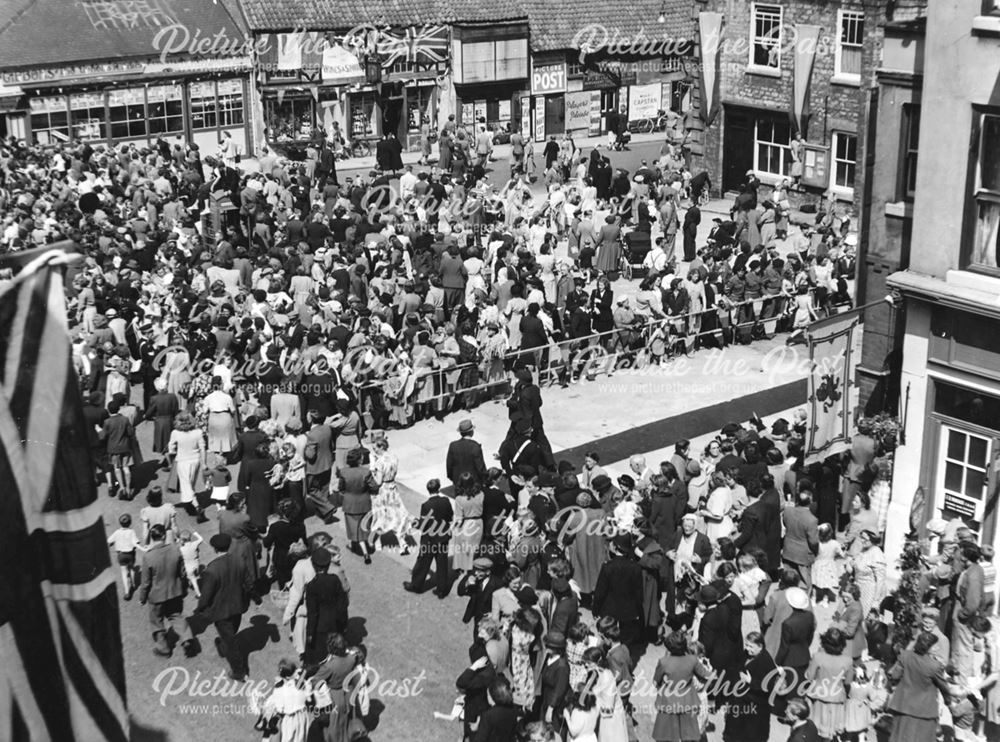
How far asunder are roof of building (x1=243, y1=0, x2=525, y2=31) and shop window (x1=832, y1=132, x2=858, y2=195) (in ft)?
45.6

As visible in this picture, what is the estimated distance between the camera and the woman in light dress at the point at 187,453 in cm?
1716

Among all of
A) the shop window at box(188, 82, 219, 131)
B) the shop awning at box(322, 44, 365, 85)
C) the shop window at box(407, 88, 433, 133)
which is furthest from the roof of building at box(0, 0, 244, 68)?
the shop window at box(407, 88, 433, 133)

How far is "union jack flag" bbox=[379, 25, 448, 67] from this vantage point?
41406 mm

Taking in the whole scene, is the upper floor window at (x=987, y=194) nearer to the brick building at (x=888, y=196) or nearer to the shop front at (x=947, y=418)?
the shop front at (x=947, y=418)

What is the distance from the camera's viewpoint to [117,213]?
29359mm


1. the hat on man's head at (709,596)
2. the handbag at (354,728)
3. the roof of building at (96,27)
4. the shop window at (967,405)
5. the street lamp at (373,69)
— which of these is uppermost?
the roof of building at (96,27)

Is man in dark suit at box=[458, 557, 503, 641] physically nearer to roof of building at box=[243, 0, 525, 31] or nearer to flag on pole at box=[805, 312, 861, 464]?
flag on pole at box=[805, 312, 861, 464]

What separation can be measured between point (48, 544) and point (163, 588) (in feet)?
28.7

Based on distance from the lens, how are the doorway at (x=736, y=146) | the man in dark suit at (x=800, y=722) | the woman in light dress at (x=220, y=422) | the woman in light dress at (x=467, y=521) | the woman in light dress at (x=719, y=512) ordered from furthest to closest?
1. the doorway at (x=736, y=146)
2. the woman in light dress at (x=220, y=422)
3. the woman in light dress at (x=467, y=521)
4. the woman in light dress at (x=719, y=512)
5. the man in dark suit at (x=800, y=722)

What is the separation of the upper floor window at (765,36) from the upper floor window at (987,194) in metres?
19.7

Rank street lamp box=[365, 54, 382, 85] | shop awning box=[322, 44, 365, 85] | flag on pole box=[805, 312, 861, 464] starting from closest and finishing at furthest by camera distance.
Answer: flag on pole box=[805, 312, 861, 464], shop awning box=[322, 44, 365, 85], street lamp box=[365, 54, 382, 85]

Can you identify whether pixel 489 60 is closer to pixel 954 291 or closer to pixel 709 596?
pixel 954 291

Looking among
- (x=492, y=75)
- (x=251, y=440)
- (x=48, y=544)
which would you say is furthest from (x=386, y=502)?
(x=492, y=75)

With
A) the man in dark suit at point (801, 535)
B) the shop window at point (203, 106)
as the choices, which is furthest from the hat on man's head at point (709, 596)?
the shop window at point (203, 106)
